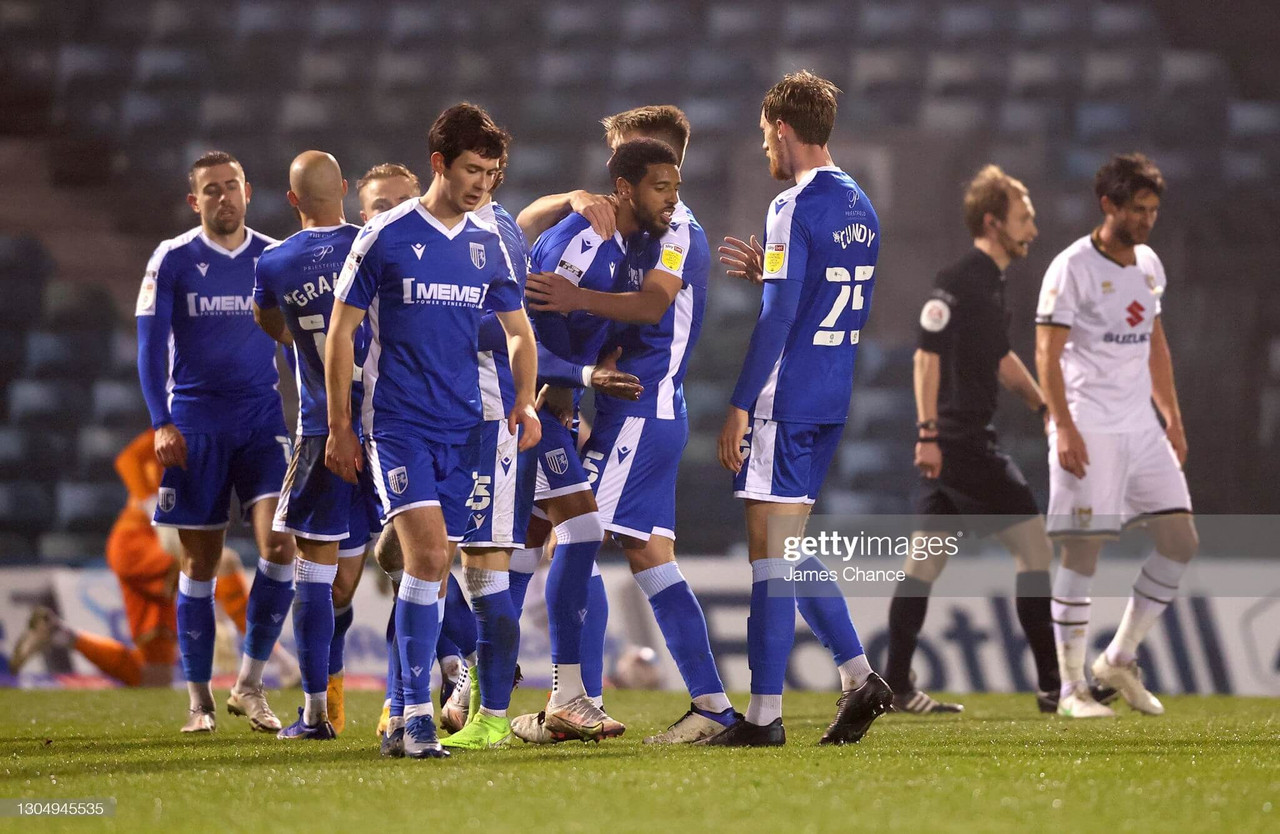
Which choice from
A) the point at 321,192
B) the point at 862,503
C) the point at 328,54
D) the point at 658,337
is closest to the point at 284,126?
the point at 328,54

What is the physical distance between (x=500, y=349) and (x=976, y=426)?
262 cm

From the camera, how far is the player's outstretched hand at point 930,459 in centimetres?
668

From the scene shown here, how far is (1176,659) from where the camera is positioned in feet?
25.8

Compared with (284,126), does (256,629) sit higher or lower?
lower

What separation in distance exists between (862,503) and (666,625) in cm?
518

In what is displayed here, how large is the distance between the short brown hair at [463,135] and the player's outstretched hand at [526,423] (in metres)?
0.72

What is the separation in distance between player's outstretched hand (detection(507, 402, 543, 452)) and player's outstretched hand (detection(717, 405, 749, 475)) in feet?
1.82

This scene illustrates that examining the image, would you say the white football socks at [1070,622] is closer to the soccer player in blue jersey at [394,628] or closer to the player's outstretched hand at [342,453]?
the soccer player in blue jersey at [394,628]

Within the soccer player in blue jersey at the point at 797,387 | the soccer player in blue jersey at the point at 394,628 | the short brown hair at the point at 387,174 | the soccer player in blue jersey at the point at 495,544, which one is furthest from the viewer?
the short brown hair at the point at 387,174

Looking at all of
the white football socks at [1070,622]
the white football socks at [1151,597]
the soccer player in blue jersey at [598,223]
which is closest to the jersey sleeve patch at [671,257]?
the soccer player in blue jersey at [598,223]

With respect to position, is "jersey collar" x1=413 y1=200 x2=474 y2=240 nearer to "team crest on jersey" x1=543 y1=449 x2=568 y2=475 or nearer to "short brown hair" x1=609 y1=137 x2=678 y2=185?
"short brown hair" x1=609 y1=137 x2=678 y2=185

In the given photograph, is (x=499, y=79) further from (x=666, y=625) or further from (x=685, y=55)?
(x=666, y=625)

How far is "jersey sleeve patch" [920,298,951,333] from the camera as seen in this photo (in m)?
6.79

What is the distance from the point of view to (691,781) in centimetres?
383
